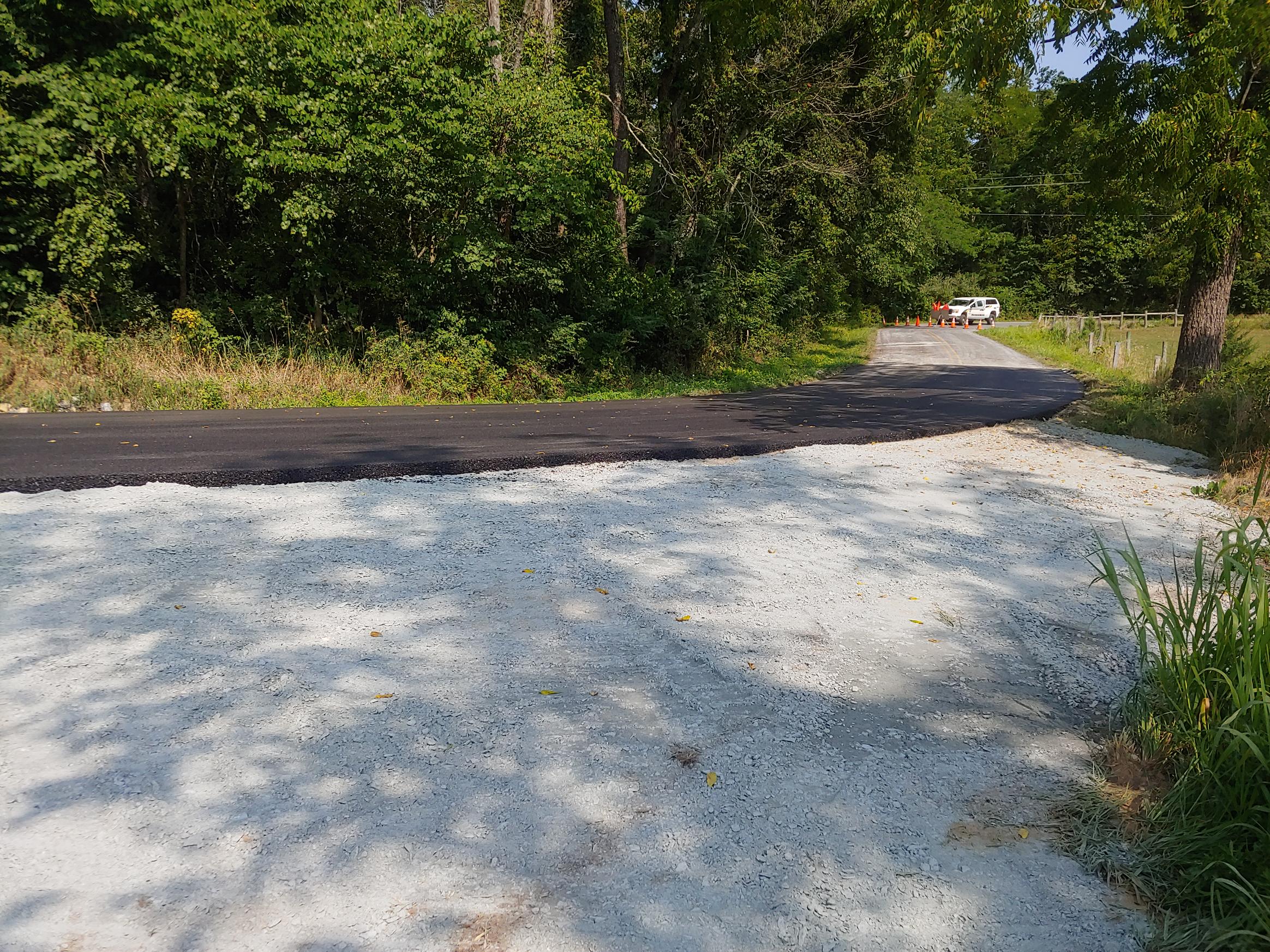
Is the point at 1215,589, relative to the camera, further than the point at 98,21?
No

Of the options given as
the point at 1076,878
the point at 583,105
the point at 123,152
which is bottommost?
the point at 1076,878

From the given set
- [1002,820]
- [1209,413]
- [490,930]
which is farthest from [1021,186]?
[490,930]

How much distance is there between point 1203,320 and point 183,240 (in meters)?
18.1

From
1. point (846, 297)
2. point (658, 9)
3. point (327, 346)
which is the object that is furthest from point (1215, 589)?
point (846, 297)

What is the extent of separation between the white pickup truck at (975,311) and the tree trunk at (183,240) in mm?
47983

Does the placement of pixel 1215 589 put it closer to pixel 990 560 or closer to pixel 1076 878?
pixel 1076 878

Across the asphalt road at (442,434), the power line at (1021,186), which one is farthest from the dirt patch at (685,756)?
the power line at (1021,186)

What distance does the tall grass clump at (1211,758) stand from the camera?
103 inches

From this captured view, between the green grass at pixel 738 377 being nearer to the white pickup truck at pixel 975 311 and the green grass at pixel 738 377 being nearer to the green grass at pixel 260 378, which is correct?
the green grass at pixel 260 378

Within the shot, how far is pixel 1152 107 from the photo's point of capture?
40.0 feet

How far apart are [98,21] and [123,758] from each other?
1708 cm

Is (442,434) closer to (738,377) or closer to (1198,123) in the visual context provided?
(1198,123)

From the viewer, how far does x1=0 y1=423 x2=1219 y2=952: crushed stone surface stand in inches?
105

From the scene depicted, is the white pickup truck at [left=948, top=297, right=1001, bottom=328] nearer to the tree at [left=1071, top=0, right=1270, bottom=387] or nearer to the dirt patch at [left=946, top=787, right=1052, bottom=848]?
the tree at [left=1071, top=0, right=1270, bottom=387]
